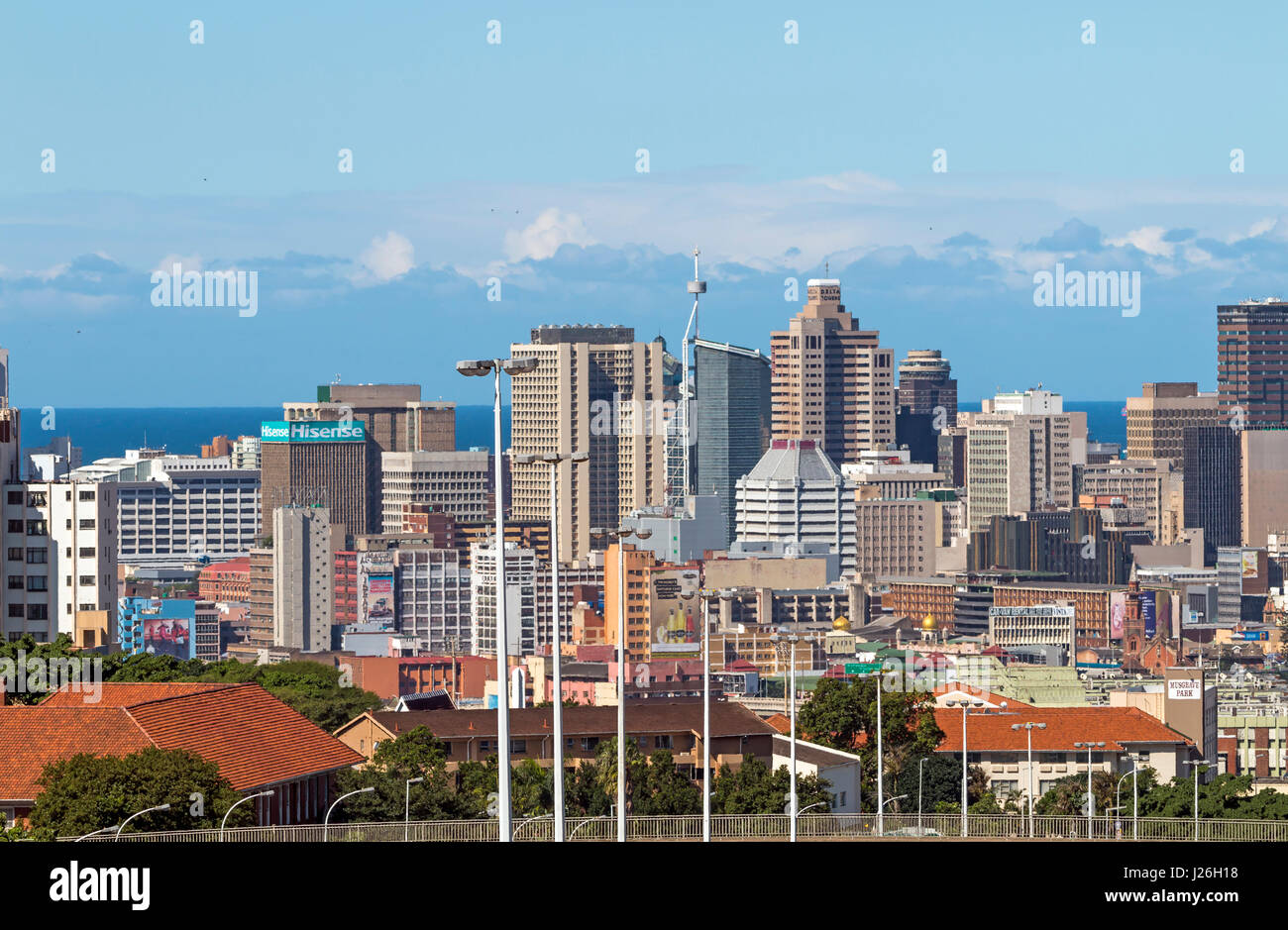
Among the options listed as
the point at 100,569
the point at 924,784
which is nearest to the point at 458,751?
the point at 924,784

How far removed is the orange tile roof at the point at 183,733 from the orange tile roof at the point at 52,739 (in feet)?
0.07

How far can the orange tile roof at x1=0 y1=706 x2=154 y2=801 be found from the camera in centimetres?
4981

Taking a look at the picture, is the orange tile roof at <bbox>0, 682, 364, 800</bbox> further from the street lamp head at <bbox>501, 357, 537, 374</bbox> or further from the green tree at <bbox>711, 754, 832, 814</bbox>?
the street lamp head at <bbox>501, 357, 537, 374</bbox>

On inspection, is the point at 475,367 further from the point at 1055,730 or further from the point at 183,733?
the point at 1055,730

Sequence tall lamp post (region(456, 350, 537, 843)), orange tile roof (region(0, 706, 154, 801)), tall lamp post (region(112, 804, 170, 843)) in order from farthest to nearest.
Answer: orange tile roof (region(0, 706, 154, 801)) < tall lamp post (region(112, 804, 170, 843)) < tall lamp post (region(456, 350, 537, 843))

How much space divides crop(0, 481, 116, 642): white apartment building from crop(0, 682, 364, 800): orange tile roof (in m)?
64.3

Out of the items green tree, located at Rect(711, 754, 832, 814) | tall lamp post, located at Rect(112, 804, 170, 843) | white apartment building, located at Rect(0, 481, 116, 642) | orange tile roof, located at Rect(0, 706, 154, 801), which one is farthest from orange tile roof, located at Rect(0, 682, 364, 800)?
white apartment building, located at Rect(0, 481, 116, 642)

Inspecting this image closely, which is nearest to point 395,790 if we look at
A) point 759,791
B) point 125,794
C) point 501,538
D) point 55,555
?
point 759,791

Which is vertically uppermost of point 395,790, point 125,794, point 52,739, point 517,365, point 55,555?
point 517,365

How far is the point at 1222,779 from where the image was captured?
339 ft

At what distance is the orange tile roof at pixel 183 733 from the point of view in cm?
5075

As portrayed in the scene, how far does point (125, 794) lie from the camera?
4447cm

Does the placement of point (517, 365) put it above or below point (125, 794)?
above

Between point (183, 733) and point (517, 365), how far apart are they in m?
27.9
